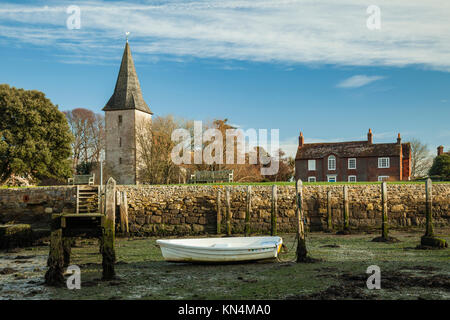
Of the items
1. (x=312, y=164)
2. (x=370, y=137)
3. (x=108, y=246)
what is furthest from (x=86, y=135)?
(x=108, y=246)

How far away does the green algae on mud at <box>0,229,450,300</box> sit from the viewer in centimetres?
1043

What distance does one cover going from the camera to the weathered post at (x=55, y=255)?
1171cm

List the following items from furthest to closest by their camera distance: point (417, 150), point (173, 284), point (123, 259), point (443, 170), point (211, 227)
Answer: point (417, 150) → point (443, 170) → point (211, 227) → point (123, 259) → point (173, 284)

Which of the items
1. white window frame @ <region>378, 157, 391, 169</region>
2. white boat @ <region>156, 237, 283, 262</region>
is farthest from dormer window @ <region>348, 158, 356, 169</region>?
white boat @ <region>156, 237, 283, 262</region>

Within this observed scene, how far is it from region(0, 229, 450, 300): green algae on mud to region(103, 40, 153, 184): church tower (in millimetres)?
34644

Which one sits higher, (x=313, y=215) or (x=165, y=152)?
(x=165, y=152)

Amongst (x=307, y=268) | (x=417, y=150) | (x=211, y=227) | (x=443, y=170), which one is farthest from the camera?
(x=417, y=150)

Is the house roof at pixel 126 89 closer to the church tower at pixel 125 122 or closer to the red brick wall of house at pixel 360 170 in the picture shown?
the church tower at pixel 125 122

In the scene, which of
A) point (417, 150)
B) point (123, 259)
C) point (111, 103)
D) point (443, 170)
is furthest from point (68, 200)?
point (417, 150)

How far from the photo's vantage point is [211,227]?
24.4m

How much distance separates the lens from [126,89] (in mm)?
56094

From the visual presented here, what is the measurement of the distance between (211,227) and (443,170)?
32.0 metres

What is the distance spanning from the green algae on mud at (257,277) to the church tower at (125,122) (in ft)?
114

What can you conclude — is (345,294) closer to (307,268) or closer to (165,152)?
(307,268)
